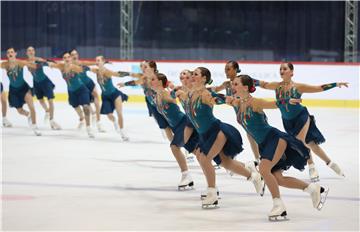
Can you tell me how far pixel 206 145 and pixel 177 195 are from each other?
894 millimetres

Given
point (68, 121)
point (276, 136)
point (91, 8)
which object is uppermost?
point (91, 8)

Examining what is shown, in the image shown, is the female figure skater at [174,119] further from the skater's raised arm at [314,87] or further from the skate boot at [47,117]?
the skate boot at [47,117]

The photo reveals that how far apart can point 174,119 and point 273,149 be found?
73.8 inches

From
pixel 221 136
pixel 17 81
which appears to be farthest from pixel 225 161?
pixel 17 81

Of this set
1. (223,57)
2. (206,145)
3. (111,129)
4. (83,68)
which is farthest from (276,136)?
(223,57)

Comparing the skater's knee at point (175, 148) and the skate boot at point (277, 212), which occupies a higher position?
the skater's knee at point (175, 148)

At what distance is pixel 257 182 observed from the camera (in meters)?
7.09

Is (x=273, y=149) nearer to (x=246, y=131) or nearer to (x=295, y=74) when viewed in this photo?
(x=246, y=131)

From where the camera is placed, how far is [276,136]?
20.4 ft

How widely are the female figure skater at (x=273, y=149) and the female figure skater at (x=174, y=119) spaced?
1.23m

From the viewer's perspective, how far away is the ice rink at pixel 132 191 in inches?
241

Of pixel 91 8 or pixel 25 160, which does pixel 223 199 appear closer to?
pixel 25 160

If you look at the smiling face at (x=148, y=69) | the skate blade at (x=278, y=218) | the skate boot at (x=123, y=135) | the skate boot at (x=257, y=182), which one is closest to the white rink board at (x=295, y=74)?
the skate boot at (x=123, y=135)

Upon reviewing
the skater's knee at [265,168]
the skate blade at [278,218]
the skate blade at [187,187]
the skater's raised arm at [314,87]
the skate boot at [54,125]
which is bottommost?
the skate boot at [54,125]
